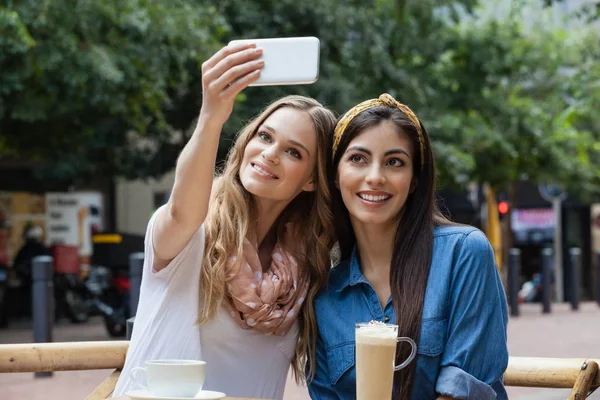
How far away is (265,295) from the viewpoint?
311 centimetres

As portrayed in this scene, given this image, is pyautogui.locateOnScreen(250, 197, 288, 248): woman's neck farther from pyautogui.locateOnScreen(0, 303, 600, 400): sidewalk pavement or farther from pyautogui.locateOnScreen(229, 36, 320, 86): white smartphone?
pyautogui.locateOnScreen(0, 303, 600, 400): sidewalk pavement

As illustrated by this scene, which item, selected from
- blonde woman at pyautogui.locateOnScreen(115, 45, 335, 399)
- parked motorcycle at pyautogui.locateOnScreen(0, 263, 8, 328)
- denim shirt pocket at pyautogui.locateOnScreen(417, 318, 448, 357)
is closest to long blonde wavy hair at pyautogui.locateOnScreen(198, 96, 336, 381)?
blonde woman at pyautogui.locateOnScreen(115, 45, 335, 399)

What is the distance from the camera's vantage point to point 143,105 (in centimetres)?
1523

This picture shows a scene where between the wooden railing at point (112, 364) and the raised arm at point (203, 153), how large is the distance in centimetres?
43

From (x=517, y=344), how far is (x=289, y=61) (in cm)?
1107

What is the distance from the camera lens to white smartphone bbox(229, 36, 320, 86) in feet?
8.66

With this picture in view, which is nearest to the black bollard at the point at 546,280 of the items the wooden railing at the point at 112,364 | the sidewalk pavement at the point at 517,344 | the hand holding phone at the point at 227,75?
the sidewalk pavement at the point at 517,344

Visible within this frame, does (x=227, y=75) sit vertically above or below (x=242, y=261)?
above

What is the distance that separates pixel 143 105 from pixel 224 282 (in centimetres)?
1239

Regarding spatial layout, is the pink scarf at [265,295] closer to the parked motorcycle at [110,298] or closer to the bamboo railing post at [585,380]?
the bamboo railing post at [585,380]

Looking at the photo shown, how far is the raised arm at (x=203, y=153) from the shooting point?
8.87ft

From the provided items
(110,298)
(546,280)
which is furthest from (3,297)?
(546,280)

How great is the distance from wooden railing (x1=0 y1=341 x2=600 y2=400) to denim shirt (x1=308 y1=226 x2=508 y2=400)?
246 millimetres

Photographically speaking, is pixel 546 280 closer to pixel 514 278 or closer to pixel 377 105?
pixel 514 278
